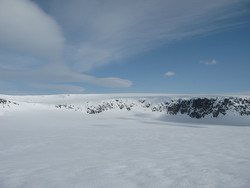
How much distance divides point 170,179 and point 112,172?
1514mm

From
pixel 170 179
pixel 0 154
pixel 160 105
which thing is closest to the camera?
pixel 170 179

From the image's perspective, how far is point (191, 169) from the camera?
463cm

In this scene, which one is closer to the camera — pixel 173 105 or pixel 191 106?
pixel 191 106

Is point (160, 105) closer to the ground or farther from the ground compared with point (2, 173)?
farther from the ground

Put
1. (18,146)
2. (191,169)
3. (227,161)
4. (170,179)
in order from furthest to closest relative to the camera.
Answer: (18,146)
(227,161)
(191,169)
(170,179)

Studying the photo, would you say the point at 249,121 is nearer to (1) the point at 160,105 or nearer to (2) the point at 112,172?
(1) the point at 160,105

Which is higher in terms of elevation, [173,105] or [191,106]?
[173,105]

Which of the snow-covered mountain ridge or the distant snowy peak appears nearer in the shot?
the snow-covered mountain ridge

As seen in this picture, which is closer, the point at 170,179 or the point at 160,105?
the point at 170,179

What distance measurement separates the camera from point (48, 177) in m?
4.20

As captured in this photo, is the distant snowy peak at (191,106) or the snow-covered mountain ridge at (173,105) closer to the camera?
the snow-covered mountain ridge at (173,105)

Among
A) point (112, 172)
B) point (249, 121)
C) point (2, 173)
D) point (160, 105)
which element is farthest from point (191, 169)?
point (160, 105)

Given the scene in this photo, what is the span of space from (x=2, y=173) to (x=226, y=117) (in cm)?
3999

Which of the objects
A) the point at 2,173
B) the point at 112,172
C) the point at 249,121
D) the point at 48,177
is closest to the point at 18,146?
the point at 2,173
